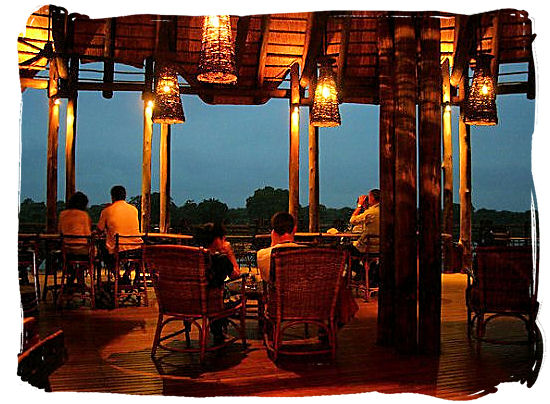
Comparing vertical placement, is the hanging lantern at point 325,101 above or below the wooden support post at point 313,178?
above

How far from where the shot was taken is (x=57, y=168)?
9.16 metres

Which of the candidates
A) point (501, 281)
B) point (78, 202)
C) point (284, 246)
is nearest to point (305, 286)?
point (284, 246)

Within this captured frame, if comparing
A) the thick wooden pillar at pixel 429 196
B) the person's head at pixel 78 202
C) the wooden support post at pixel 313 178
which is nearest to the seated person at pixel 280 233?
the thick wooden pillar at pixel 429 196

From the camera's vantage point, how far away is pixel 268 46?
1002cm

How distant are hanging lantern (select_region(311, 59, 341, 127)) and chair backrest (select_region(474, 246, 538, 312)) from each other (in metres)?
2.85

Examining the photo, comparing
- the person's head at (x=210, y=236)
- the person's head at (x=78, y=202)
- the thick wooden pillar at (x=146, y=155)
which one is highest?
the thick wooden pillar at (x=146, y=155)

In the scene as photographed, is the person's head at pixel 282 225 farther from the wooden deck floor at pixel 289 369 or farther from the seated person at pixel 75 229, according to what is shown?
the seated person at pixel 75 229

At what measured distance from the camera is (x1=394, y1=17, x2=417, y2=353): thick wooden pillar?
166 inches

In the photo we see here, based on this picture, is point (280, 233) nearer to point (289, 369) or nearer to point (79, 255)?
point (289, 369)

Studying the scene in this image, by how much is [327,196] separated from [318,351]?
3354 centimetres

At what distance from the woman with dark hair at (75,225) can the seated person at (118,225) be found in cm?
15

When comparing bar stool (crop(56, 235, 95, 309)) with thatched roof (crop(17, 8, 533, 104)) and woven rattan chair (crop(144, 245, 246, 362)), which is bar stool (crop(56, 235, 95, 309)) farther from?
thatched roof (crop(17, 8, 533, 104))

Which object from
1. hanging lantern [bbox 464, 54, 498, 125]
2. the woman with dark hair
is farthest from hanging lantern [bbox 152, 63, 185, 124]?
hanging lantern [bbox 464, 54, 498, 125]

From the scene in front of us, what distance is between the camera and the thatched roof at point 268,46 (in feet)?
29.3
